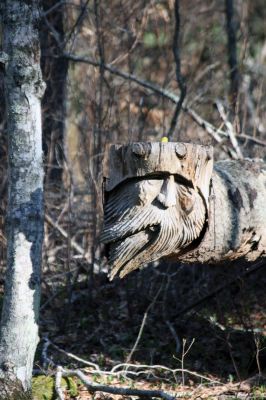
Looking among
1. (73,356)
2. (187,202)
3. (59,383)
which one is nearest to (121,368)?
(73,356)

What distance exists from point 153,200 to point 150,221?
13 centimetres

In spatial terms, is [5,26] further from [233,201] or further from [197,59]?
[197,59]

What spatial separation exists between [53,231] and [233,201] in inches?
119

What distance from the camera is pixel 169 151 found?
12.2 ft

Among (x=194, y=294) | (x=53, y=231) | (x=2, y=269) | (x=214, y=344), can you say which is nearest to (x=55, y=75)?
(x=53, y=231)

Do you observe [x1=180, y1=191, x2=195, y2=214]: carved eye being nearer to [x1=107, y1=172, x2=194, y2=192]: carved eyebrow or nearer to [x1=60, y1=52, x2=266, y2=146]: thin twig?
[x1=107, y1=172, x2=194, y2=192]: carved eyebrow

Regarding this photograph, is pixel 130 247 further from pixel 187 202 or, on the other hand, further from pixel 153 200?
pixel 187 202

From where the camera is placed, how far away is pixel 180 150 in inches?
147

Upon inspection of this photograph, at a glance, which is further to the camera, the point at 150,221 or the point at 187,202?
the point at 187,202

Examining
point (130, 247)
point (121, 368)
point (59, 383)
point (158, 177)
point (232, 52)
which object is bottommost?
point (121, 368)

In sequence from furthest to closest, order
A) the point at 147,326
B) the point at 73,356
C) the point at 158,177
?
the point at 147,326 → the point at 73,356 → the point at 158,177

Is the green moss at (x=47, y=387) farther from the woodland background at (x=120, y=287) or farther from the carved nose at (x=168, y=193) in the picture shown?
the carved nose at (x=168, y=193)

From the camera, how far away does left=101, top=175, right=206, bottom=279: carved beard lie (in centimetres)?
375

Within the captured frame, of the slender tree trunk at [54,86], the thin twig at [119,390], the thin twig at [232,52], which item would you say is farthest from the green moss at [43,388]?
the thin twig at [232,52]
